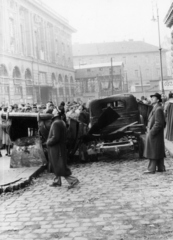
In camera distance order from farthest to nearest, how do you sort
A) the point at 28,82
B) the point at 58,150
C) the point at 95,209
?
1. the point at 28,82
2. the point at 58,150
3. the point at 95,209

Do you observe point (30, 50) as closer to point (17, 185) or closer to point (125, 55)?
point (17, 185)

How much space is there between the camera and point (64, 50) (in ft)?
177

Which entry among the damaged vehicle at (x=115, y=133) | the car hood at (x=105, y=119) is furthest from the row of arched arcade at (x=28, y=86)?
the car hood at (x=105, y=119)

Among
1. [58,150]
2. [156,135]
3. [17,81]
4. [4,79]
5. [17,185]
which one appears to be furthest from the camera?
[17,81]

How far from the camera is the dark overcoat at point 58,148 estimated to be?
272 inches

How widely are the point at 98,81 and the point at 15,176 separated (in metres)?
49.0

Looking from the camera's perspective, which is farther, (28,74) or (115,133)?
(28,74)

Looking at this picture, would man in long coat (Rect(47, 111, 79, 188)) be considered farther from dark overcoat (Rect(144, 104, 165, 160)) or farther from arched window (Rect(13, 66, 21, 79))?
arched window (Rect(13, 66, 21, 79))

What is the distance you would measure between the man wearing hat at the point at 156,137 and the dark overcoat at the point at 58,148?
6.96ft

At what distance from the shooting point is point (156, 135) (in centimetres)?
788

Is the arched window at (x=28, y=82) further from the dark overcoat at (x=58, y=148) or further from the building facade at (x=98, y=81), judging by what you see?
the dark overcoat at (x=58, y=148)

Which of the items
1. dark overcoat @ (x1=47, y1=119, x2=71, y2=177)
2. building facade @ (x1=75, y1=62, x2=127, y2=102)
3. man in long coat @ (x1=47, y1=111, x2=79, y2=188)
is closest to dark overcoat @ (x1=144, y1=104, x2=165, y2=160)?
man in long coat @ (x1=47, y1=111, x2=79, y2=188)

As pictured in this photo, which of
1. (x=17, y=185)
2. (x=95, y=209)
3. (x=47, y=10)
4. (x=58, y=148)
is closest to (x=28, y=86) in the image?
(x=47, y=10)

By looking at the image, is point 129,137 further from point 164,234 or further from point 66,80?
point 66,80
